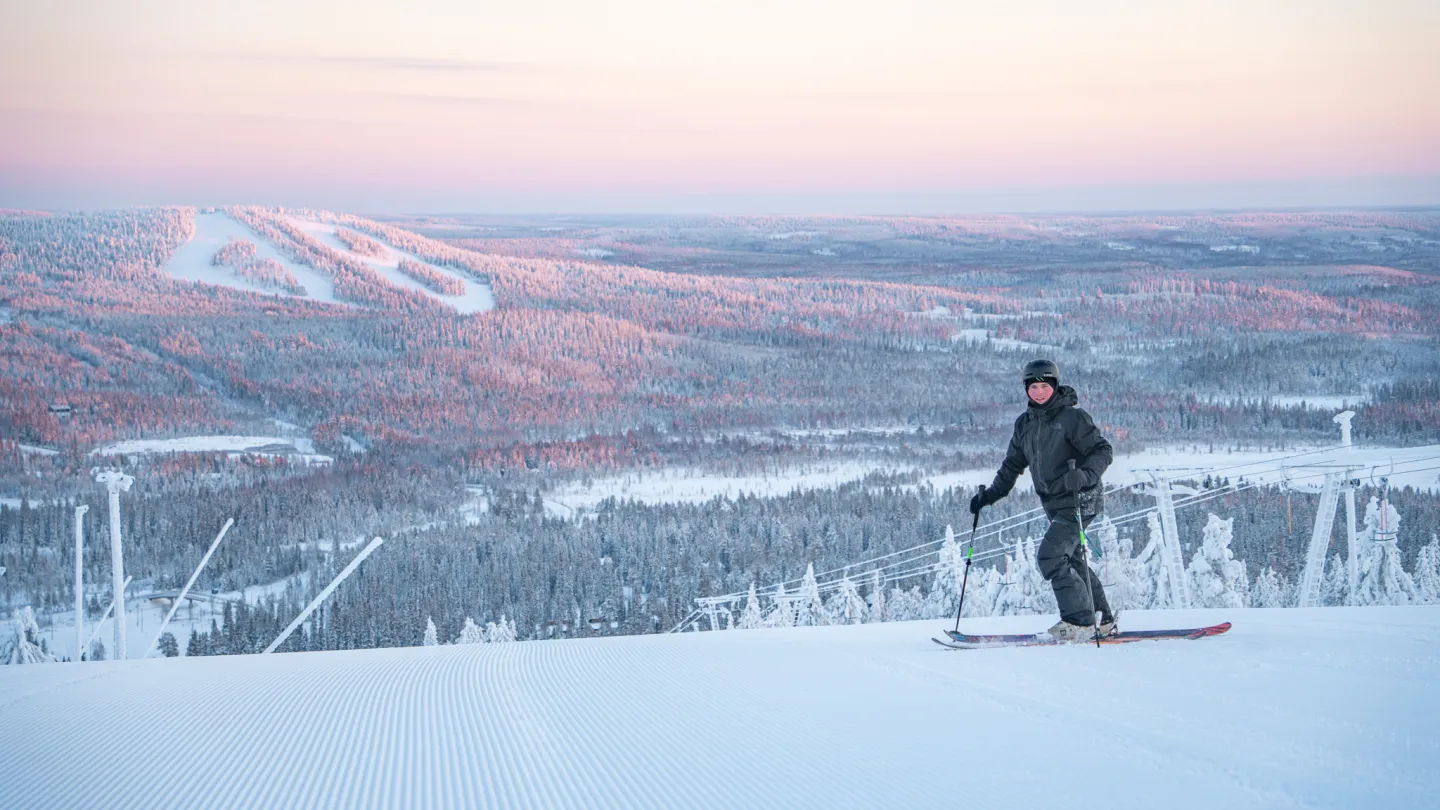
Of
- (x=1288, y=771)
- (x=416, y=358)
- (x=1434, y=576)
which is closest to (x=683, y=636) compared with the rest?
(x=1288, y=771)

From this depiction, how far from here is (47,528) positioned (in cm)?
4956

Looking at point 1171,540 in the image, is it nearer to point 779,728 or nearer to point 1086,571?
point 1086,571

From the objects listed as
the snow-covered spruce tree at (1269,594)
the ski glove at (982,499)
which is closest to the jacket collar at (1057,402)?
the ski glove at (982,499)

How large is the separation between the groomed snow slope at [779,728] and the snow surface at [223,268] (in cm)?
15169

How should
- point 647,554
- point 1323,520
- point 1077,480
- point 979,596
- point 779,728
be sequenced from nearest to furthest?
1. point 779,728
2. point 1077,480
3. point 1323,520
4. point 979,596
5. point 647,554

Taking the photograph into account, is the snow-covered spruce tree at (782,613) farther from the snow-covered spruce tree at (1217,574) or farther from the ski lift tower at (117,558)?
the ski lift tower at (117,558)

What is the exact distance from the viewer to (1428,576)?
1630 centimetres

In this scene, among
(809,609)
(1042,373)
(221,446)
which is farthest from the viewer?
(221,446)

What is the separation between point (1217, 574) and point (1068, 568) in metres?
12.8

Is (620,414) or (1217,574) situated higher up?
(1217,574)

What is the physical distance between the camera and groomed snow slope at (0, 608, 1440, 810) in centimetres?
413

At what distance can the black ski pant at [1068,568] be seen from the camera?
6617 millimetres

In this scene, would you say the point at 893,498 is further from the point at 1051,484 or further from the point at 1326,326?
the point at 1326,326

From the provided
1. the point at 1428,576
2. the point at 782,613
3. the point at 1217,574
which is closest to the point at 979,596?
the point at 1217,574
